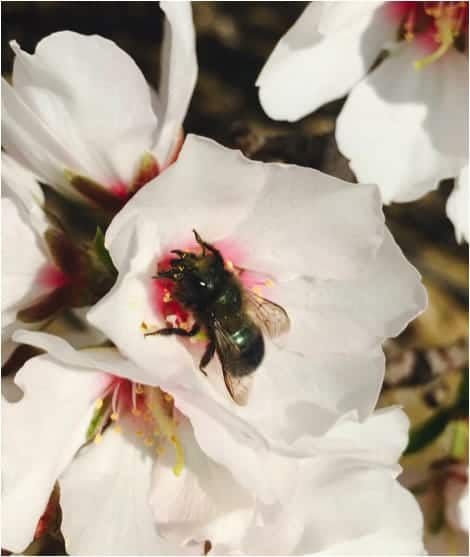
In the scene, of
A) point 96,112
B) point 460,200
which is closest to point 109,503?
point 96,112

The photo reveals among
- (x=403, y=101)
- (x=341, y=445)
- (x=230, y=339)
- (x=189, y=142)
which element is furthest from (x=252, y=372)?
(x=403, y=101)

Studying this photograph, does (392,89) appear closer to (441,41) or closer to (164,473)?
(441,41)

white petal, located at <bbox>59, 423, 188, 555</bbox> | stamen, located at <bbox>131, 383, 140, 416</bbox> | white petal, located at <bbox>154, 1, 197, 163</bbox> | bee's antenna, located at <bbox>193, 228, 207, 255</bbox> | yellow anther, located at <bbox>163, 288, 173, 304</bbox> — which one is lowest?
white petal, located at <bbox>59, 423, 188, 555</bbox>

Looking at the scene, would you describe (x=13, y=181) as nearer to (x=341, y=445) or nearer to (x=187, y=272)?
(x=187, y=272)

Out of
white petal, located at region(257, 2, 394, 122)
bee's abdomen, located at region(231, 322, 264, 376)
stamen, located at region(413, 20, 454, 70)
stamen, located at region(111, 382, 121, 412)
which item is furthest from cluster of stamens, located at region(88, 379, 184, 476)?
stamen, located at region(413, 20, 454, 70)

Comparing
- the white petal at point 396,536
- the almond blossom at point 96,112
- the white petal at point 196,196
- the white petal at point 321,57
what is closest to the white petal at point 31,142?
the almond blossom at point 96,112

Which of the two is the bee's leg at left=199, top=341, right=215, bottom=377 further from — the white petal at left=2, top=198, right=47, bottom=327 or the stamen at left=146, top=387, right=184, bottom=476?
the white petal at left=2, top=198, right=47, bottom=327

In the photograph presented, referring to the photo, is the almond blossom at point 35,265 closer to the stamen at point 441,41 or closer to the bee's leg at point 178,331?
the bee's leg at point 178,331
